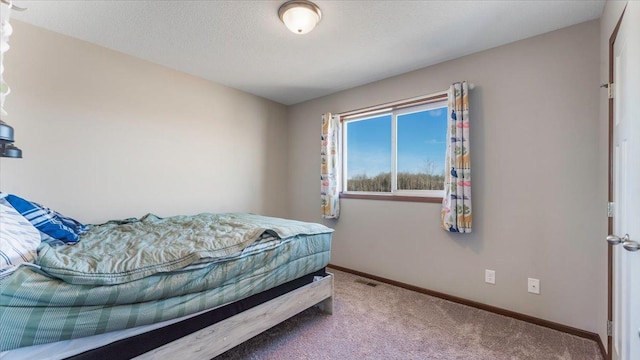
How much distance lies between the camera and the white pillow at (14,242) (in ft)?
3.57

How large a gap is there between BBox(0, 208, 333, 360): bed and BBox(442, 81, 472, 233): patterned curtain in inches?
48.9

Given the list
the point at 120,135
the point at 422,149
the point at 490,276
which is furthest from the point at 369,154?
the point at 120,135

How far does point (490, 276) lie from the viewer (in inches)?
93.0

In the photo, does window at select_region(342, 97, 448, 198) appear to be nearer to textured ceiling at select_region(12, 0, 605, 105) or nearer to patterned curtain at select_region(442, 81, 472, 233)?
patterned curtain at select_region(442, 81, 472, 233)

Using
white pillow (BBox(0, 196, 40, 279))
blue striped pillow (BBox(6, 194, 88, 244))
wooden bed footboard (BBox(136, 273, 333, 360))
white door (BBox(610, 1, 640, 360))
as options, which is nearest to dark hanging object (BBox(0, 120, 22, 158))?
white pillow (BBox(0, 196, 40, 279))


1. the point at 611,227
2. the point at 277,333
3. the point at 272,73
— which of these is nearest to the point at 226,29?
the point at 272,73

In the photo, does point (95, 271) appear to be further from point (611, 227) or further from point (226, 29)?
point (611, 227)

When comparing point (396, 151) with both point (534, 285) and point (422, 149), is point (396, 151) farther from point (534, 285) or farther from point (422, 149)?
point (534, 285)

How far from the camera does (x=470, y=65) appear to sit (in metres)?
2.49

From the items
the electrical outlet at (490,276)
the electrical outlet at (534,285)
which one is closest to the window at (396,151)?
the electrical outlet at (490,276)

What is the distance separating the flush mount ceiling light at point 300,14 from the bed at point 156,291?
1426 mm

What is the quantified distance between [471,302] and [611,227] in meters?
1.22

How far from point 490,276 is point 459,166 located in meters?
0.98

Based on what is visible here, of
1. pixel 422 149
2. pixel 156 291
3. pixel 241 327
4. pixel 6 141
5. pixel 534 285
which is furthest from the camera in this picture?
pixel 422 149
